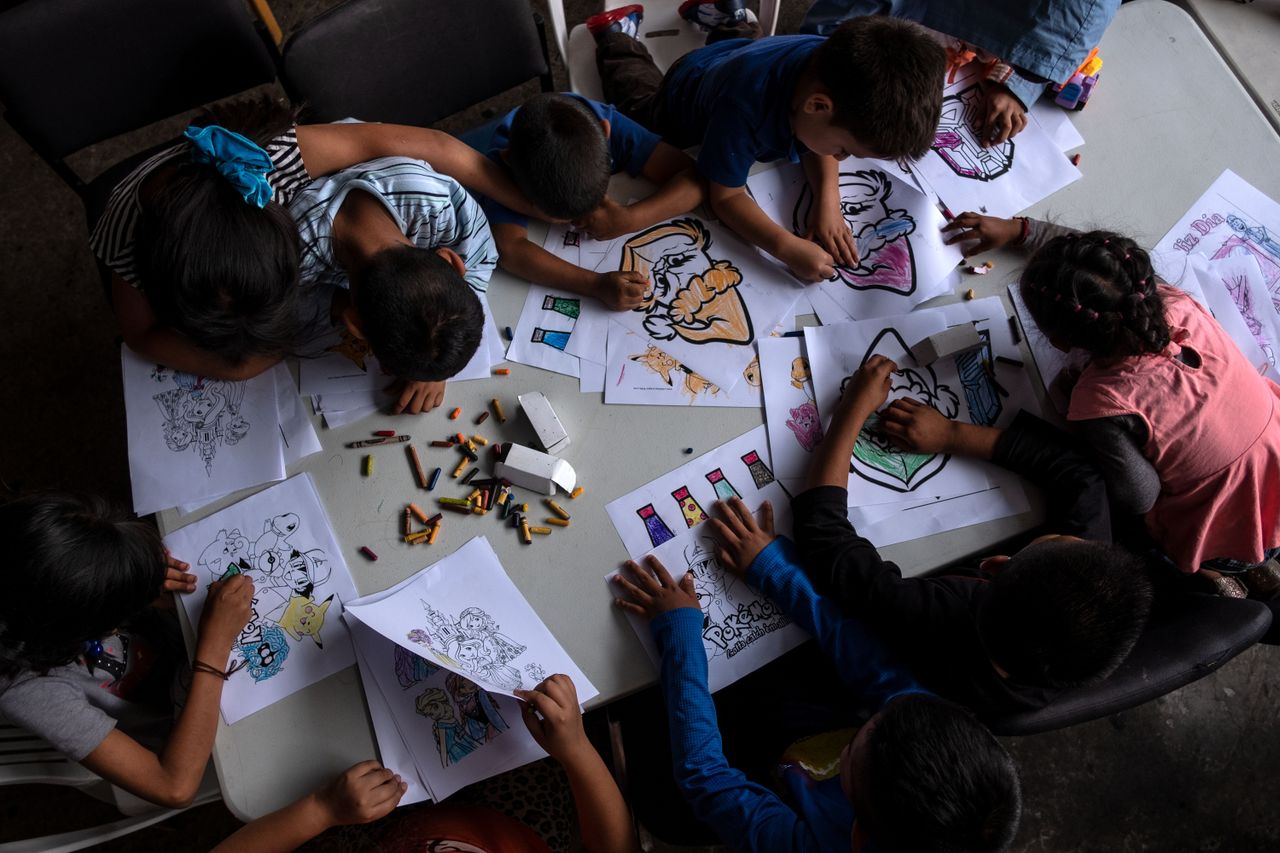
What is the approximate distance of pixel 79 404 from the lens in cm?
211

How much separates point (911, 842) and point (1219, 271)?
1209 mm

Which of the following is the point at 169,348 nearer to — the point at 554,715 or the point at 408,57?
the point at 408,57

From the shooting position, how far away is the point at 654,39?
1.96 m

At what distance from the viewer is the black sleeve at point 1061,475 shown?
1.31 meters

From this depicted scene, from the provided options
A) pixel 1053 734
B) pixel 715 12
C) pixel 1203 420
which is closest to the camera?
pixel 1203 420

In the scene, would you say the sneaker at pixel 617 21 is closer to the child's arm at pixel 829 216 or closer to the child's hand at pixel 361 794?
the child's arm at pixel 829 216

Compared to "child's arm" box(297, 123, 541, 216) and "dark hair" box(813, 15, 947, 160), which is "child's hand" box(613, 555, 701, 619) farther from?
"dark hair" box(813, 15, 947, 160)

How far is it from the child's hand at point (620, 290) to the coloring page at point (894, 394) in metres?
0.30

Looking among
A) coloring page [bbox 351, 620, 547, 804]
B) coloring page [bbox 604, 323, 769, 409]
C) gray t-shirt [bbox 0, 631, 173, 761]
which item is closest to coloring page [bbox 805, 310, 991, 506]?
coloring page [bbox 604, 323, 769, 409]

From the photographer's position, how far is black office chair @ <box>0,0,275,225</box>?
1435 mm

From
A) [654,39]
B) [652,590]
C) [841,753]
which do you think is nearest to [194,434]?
[652,590]

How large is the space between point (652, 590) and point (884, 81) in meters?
0.91

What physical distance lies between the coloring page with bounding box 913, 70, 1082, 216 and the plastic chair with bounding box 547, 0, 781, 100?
0.51m

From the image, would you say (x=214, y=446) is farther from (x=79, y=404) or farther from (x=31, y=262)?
(x=31, y=262)
